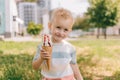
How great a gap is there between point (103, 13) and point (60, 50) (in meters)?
37.1

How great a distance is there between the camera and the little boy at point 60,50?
3.56 m

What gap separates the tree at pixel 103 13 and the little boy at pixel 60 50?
120ft

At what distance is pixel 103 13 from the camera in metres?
40.4

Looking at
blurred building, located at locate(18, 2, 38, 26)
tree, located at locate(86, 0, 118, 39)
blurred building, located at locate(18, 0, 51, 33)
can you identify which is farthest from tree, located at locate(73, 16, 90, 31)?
blurred building, located at locate(18, 2, 38, 26)

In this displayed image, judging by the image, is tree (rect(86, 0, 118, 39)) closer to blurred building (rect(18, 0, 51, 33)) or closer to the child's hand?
blurred building (rect(18, 0, 51, 33))

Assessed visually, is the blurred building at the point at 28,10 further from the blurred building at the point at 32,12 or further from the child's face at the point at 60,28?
the child's face at the point at 60,28

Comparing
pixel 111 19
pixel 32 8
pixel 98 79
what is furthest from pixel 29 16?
pixel 98 79

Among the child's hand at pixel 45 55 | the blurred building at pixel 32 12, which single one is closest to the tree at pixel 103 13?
the blurred building at pixel 32 12

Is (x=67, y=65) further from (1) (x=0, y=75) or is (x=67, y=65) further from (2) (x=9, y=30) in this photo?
(2) (x=9, y=30)

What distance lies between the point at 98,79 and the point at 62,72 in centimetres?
289

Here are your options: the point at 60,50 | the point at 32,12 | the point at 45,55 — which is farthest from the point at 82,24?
the point at 45,55

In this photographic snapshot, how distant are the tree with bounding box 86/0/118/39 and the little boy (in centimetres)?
3653

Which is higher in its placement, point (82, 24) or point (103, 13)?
point (103, 13)

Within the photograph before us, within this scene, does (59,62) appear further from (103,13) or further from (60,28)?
(103,13)
